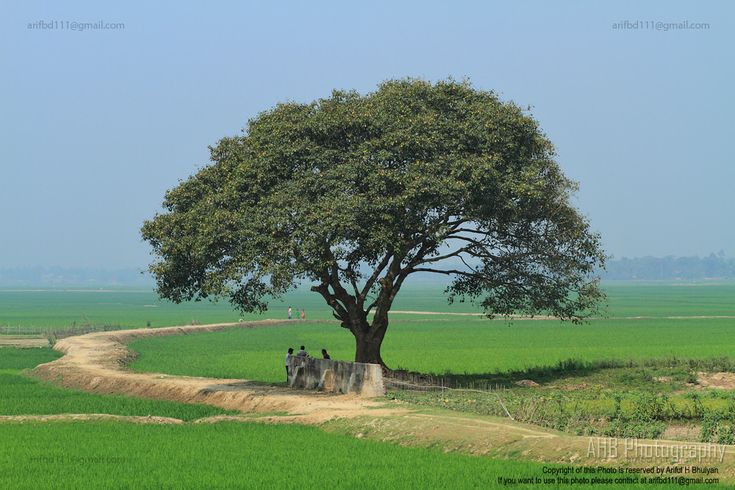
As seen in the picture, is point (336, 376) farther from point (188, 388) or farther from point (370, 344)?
point (188, 388)

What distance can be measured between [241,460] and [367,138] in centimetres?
1649

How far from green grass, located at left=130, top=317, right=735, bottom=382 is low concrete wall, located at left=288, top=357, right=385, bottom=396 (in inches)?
155

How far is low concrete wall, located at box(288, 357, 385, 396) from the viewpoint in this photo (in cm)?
3203

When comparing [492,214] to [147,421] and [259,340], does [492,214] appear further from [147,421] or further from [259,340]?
[259,340]

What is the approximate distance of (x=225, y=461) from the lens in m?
20.9

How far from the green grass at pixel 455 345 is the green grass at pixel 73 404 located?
6.94 meters

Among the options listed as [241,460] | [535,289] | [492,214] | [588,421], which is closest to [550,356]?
[535,289]

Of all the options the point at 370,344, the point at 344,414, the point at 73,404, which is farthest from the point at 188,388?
the point at 344,414

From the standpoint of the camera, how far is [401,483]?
18.2 metres

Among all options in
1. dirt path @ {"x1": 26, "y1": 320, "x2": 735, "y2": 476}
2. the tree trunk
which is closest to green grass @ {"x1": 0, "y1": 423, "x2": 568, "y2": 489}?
dirt path @ {"x1": 26, "y1": 320, "x2": 735, "y2": 476}

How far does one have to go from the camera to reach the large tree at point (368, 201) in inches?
1315

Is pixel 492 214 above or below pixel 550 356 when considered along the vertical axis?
above

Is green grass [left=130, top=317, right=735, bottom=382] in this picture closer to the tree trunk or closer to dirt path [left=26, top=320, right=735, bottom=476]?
dirt path [left=26, top=320, right=735, bottom=476]

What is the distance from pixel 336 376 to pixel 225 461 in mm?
→ 13505
